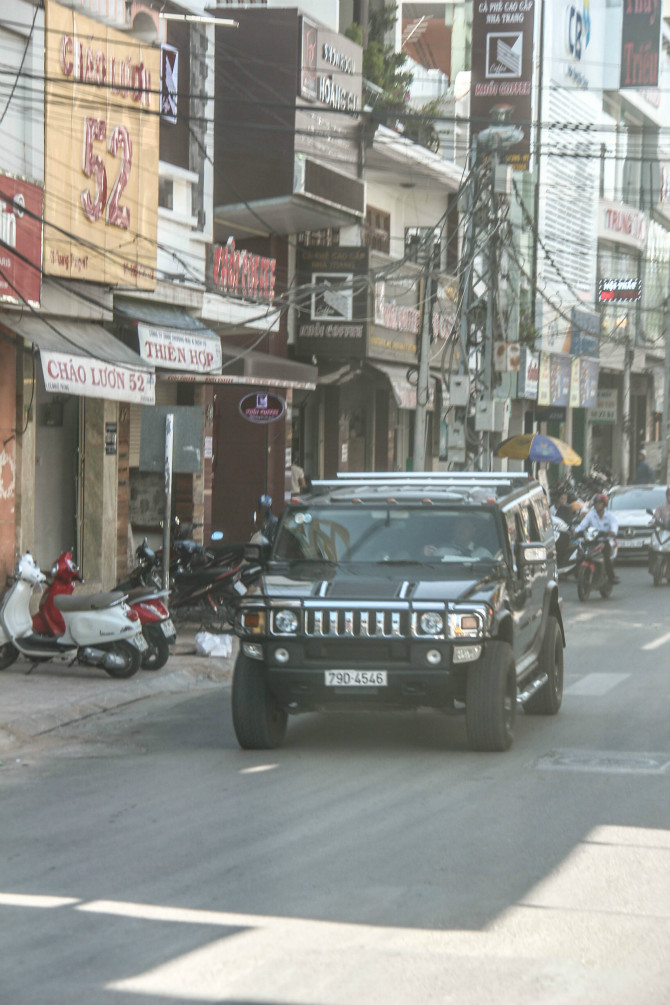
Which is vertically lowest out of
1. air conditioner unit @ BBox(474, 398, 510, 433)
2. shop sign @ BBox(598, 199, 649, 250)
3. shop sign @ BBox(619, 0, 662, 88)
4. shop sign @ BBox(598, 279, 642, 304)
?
air conditioner unit @ BBox(474, 398, 510, 433)

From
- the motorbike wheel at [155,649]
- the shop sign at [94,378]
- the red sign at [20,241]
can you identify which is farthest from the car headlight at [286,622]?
the red sign at [20,241]

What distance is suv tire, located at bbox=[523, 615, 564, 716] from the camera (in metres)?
12.1

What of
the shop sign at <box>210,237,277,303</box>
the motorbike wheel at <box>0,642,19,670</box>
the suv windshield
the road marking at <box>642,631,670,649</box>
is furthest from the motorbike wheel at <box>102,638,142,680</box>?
the shop sign at <box>210,237,277,303</box>

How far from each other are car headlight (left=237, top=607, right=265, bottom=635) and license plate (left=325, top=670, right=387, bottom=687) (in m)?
0.56

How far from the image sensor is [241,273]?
23875 millimetres

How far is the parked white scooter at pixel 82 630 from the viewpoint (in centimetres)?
1397

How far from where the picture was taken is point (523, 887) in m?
6.70

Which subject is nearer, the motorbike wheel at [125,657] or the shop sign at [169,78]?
the motorbike wheel at [125,657]

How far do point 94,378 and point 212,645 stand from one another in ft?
11.0

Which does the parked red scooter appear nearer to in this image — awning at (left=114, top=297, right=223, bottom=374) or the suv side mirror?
the suv side mirror

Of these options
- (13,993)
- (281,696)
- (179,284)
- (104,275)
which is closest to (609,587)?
(179,284)

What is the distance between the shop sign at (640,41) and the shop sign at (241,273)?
105 feet

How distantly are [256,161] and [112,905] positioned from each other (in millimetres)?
21256

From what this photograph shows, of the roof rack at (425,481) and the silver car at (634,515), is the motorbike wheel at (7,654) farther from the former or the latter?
the silver car at (634,515)
